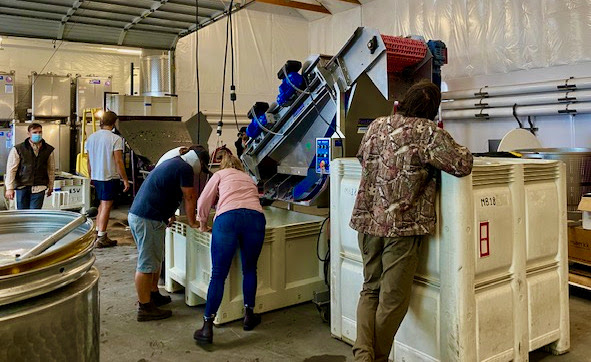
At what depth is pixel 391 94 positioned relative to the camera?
12.1 feet

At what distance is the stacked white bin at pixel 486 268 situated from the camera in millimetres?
2234

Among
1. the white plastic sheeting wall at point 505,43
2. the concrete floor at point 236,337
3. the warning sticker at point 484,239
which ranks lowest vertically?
the concrete floor at point 236,337

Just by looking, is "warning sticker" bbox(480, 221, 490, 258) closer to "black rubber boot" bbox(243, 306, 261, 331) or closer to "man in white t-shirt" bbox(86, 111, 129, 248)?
"black rubber boot" bbox(243, 306, 261, 331)

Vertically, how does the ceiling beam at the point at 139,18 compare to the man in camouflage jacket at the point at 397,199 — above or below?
above

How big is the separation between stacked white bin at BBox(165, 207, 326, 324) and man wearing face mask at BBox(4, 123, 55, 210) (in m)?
2.15

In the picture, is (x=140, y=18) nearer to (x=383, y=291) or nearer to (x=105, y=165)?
(x=105, y=165)

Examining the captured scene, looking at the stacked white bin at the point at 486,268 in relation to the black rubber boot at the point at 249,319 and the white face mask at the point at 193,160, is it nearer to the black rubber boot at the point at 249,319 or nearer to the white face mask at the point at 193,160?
the black rubber boot at the point at 249,319

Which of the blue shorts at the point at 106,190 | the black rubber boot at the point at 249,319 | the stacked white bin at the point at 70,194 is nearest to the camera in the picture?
the black rubber boot at the point at 249,319

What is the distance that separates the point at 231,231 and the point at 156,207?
593 millimetres

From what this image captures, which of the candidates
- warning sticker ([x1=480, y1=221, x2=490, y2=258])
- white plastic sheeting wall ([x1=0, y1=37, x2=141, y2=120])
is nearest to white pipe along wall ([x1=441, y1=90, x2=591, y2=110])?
warning sticker ([x1=480, y1=221, x2=490, y2=258])

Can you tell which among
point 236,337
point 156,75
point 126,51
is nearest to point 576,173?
point 236,337

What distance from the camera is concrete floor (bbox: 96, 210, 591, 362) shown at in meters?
2.76

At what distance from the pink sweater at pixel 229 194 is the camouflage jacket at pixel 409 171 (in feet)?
3.12

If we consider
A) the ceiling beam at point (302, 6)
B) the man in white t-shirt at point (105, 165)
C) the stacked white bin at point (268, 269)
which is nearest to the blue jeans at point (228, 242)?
the stacked white bin at point (268, 269)
